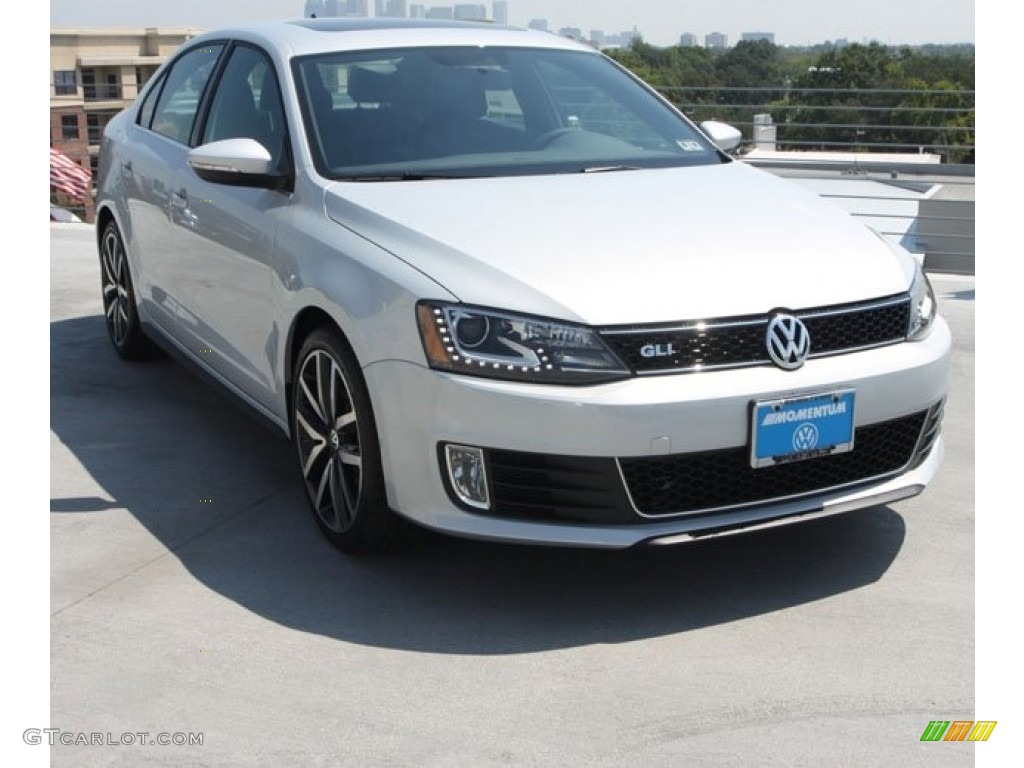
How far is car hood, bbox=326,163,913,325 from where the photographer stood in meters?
3.65

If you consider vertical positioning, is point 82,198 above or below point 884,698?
above

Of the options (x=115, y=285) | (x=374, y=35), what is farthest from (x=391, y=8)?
(x=374, y=35)

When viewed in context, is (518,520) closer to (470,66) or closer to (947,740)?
(947,740)

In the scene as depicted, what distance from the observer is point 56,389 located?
6.29 meters

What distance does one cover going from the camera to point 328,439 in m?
4.27

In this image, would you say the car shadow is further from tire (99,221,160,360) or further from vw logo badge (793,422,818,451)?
tire (99,221,160,360)

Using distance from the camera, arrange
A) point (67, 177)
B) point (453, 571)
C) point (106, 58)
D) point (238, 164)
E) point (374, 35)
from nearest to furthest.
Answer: point (453, 571), point (238, 164), point (374, 35), point (67, 177), point (106, 58)

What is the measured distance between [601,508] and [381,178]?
4.65ft

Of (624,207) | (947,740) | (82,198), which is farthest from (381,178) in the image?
(82,198)

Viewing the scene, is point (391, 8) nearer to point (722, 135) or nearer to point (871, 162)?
point (722, 135)

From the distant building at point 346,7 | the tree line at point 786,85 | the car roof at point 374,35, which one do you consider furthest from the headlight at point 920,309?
the tree line at point 786,85

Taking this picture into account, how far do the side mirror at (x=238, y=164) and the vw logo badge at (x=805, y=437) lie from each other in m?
1.88

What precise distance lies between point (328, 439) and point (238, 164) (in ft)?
3.14

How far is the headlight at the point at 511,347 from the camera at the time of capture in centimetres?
356
